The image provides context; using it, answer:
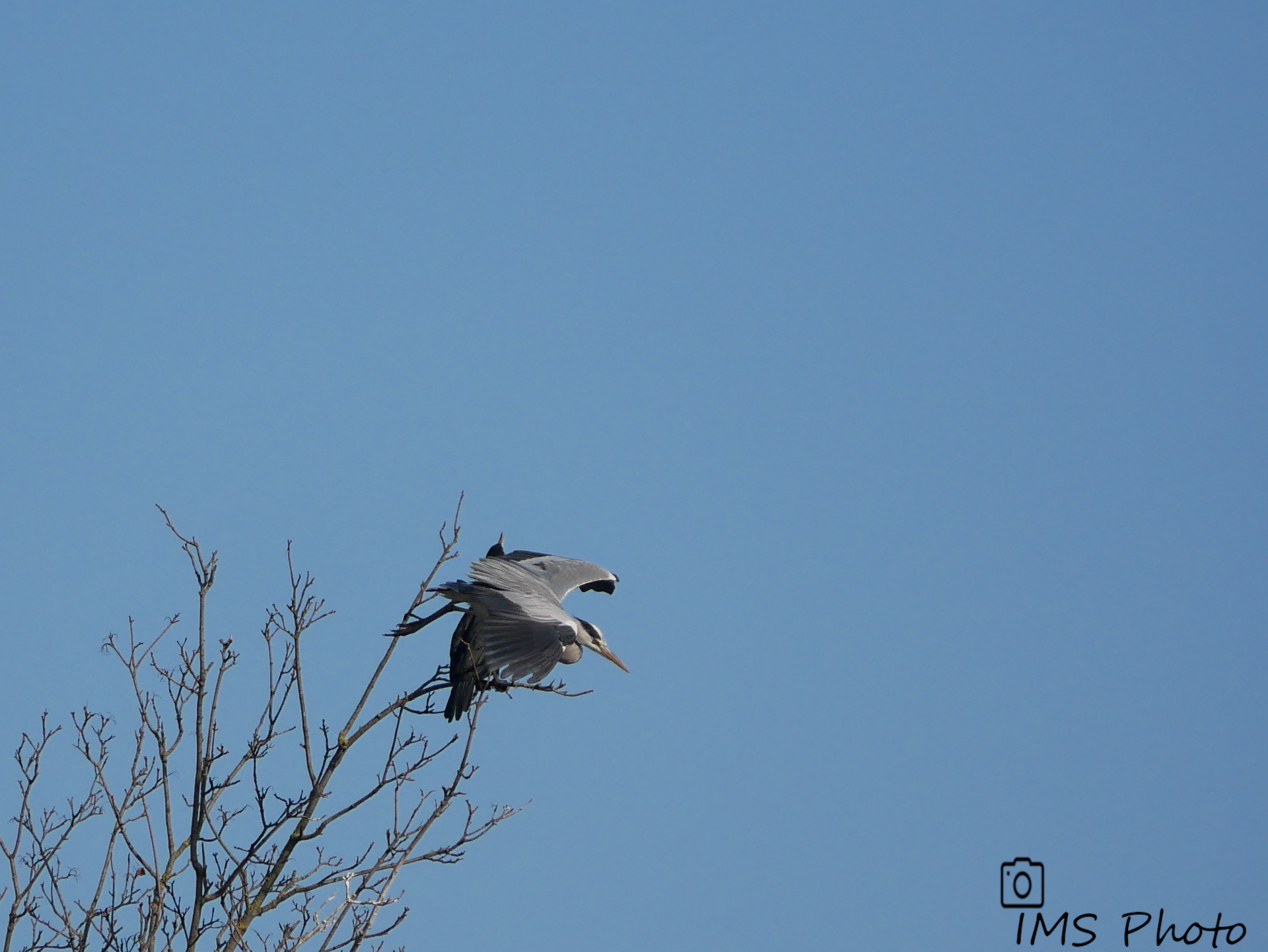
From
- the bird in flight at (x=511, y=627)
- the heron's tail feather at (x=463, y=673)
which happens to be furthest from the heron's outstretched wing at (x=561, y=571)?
the heron's tail feather at (x=463, y=673)

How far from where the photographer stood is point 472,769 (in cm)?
706

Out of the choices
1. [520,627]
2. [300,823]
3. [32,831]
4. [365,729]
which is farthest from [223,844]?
[520,627]

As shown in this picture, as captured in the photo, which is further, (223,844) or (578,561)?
(578,561)

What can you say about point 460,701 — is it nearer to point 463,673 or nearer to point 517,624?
point 463,673

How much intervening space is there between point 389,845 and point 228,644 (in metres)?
1.26

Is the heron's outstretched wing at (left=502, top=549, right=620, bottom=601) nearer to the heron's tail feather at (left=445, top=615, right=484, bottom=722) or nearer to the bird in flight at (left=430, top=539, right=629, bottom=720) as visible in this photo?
the bird in flight at (left=430, top=539, right=629, bottom=720)

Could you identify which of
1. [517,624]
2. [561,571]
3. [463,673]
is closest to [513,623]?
[517,624]

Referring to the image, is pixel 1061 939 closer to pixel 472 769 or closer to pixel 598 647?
pixel 598 647

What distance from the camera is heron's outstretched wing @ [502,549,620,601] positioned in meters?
10.7

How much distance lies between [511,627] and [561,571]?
1.81 metres

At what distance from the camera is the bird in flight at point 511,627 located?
8773mm

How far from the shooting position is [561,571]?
10.9 metres

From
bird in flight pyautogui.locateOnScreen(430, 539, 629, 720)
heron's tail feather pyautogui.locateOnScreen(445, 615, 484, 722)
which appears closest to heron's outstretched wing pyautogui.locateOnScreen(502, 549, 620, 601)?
bird in flight pyautogui.locateOnScreen(430, 539, 629, 720)

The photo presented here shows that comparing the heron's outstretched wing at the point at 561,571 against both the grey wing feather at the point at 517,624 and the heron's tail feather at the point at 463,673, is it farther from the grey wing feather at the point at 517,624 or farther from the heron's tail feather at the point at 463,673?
the heron's tail feather at the point at 463,673
